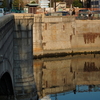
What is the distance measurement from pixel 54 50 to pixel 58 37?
2089mm

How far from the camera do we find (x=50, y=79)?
113 feet

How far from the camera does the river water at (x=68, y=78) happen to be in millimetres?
28625

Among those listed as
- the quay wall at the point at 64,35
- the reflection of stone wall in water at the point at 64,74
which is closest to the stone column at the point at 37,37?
the quay wall at the point at 64,35

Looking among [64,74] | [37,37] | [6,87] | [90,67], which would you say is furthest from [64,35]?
[6,87]

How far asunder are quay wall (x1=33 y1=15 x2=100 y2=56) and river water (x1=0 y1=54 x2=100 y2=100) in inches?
75.5

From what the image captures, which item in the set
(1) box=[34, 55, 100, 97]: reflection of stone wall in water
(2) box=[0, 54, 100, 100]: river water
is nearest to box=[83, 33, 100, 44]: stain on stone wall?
(2) box=[0, 54, 100, 100]: river water

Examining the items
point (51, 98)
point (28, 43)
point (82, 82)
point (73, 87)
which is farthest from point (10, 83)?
point (82, 82)

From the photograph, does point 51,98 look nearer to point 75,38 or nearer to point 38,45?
point 38,45

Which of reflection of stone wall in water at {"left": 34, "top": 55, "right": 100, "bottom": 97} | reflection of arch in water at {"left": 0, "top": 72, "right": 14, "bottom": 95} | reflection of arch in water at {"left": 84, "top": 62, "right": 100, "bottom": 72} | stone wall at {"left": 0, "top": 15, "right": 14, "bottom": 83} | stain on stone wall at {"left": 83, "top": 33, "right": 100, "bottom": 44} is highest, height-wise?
stone wall at {"left": 0, "top": 15, "right": 14, "bottom": 83}

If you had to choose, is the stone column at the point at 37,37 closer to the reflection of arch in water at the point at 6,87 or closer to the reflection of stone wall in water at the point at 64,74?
the reflection of stone wall in water at the point at 64,74

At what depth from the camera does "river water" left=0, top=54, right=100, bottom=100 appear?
28.6m

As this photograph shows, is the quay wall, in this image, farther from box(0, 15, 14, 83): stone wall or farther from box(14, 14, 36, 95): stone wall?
box(0, 15, 14, 83): stone wall

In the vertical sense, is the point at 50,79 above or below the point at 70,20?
below

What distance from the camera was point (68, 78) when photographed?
35406 millimetres
